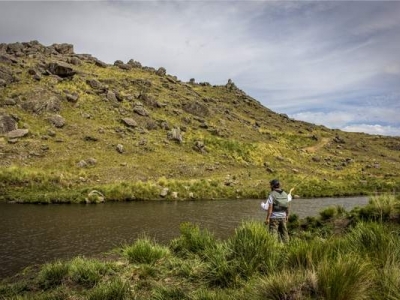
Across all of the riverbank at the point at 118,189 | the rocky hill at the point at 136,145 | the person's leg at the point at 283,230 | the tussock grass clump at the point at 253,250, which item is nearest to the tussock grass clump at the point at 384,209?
the person's leg at the point at 283,230

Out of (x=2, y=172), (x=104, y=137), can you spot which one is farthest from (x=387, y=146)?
(x=2, y=172)

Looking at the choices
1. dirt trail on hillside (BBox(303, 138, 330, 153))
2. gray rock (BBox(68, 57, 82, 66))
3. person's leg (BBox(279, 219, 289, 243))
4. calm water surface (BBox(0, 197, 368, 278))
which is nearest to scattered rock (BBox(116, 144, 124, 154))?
calm water surface (BBox(0, 197, 368, 278))

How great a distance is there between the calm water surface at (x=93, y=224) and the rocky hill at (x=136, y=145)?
16.3ft

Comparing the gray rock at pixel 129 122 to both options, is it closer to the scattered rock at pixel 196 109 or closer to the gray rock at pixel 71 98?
the gray rock at pixel 71 98

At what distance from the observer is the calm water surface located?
18.9 meters

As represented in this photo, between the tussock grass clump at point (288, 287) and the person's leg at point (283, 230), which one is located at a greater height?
the tussock grass clump at point (288, 287)

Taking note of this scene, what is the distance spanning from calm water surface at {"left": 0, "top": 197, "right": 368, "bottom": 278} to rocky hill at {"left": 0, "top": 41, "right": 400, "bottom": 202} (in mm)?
4977

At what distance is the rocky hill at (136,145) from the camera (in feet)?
141

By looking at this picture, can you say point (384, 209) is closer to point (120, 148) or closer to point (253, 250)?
point (253, 250)

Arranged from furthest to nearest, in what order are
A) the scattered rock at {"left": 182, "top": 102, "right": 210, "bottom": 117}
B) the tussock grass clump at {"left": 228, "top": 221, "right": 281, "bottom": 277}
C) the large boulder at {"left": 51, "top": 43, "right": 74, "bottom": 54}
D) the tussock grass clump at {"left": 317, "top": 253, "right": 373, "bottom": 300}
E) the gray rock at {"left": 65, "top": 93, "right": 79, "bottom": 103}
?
the large boulder at {"left": 51, "top": 43, "right": 74, "bottom": 54}
the scattered rock at {"left": 182, "top": 102, "right": 210, "bottom": 117}
the gray rock at {"left": 65, "top": 93, "right": 79, "bottom": 103}
the tussock grass clump at {"left": 228, "top": 221, "right": 281, "bottom": 277}
the tussock grass clump at {"left": 317, "top": 253, "right": 373, "bottom": 300}

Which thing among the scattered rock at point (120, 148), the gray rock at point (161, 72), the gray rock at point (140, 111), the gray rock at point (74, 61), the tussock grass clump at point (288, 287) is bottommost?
the tussock grass clump at point (288, 287)

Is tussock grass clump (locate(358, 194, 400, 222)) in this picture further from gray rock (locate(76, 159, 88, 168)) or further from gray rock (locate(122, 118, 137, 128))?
gray rock (locate(122, 118, 137, 128))

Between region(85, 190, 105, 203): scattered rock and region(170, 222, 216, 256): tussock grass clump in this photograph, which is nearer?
region(170, 222, 216, 256): tussock grass clump

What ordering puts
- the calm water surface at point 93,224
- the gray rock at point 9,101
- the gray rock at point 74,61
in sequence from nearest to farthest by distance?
the calm water surface at point 93,224
the gray rock at point 9,101
the gray rock at point 74,61
